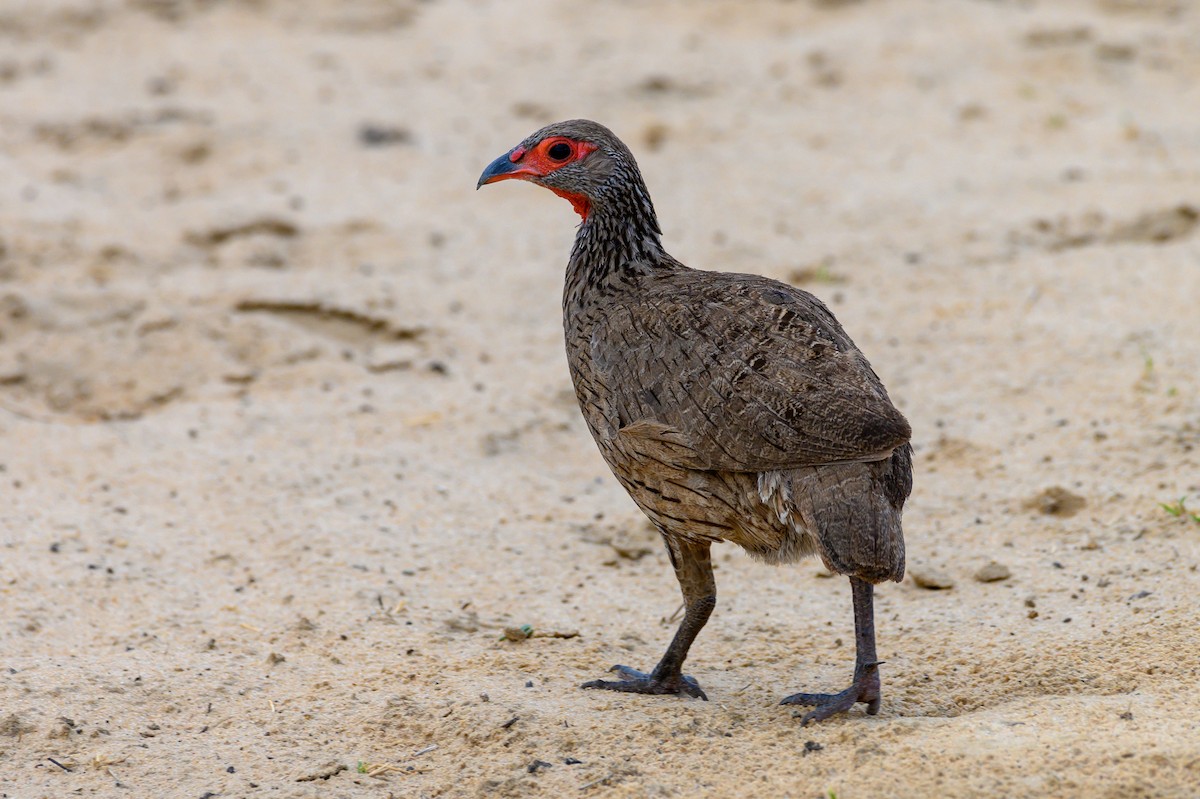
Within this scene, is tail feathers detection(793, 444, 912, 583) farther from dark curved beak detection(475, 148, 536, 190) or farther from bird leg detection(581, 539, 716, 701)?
dark curved beak detection(475, 148, 536, 190)

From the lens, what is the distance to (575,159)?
16.9 ft

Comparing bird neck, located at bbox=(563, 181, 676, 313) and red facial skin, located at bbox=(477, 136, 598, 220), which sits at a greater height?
red facial skin, located at bbox=(477, 136, 598, 220)

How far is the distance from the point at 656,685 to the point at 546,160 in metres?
2.04

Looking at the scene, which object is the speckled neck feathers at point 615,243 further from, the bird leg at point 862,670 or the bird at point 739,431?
the bird leg at point 862,670

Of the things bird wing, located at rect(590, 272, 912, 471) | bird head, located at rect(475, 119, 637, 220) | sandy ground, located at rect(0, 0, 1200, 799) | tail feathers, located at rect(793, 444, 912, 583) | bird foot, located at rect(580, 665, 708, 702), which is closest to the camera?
tail feathers, located at rect(793, 444, 912, 583)

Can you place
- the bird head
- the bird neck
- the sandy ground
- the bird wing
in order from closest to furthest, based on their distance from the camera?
the bird wing < the sandy ground < the bird neck < the bird head

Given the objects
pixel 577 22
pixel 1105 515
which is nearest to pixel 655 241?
pixel 1105 515

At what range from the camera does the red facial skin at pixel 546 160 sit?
16.9 feet

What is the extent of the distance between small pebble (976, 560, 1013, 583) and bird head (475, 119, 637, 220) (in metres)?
2.07

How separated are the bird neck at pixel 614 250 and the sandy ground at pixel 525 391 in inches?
49.6

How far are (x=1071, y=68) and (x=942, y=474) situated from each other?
5.13 meters

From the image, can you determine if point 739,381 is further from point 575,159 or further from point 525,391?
point 525,391

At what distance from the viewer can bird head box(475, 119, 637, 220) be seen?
513 centimetres

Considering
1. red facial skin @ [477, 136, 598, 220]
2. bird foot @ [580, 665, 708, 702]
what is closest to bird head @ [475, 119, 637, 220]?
red facial skin @ [477, 136, 598, 220]
